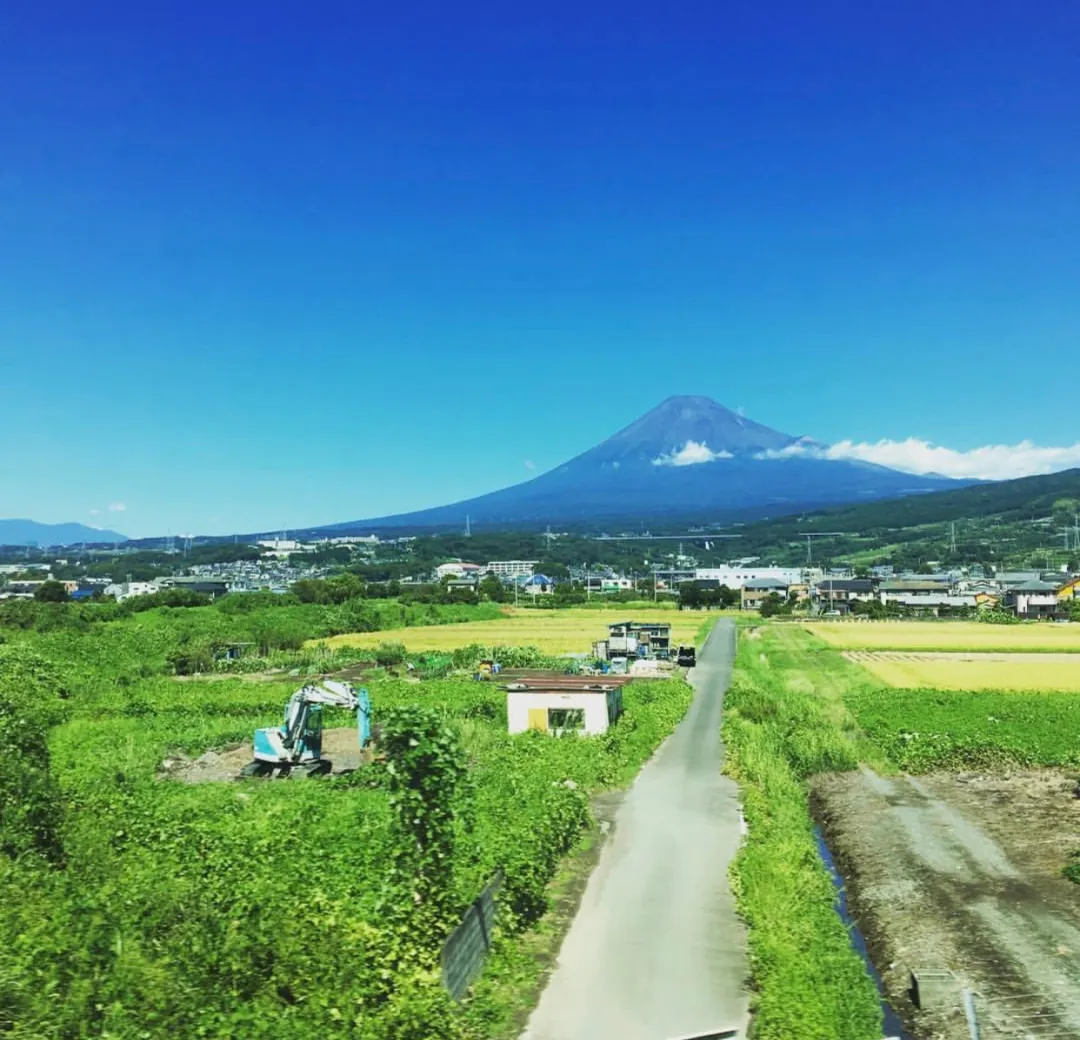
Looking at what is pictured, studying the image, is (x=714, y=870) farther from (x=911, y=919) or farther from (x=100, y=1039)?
(x=100, y=1039)

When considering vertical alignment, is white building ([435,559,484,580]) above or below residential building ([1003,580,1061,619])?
above

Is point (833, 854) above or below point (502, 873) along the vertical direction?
below

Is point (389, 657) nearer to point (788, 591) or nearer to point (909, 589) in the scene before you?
point (909, 589)

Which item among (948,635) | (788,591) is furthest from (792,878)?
(788,591)

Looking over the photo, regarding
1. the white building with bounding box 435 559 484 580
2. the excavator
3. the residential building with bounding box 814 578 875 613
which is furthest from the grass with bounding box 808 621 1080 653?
the white building with bounding box 435 559 484 580

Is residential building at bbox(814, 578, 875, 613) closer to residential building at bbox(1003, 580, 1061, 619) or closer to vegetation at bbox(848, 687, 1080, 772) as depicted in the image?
residential building at bbox(1003, 580, 1061, 619)

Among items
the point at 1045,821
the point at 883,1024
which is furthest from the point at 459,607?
the point at 883,1024

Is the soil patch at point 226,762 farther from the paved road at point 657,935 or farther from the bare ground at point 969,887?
the bare ground at point 969,887
